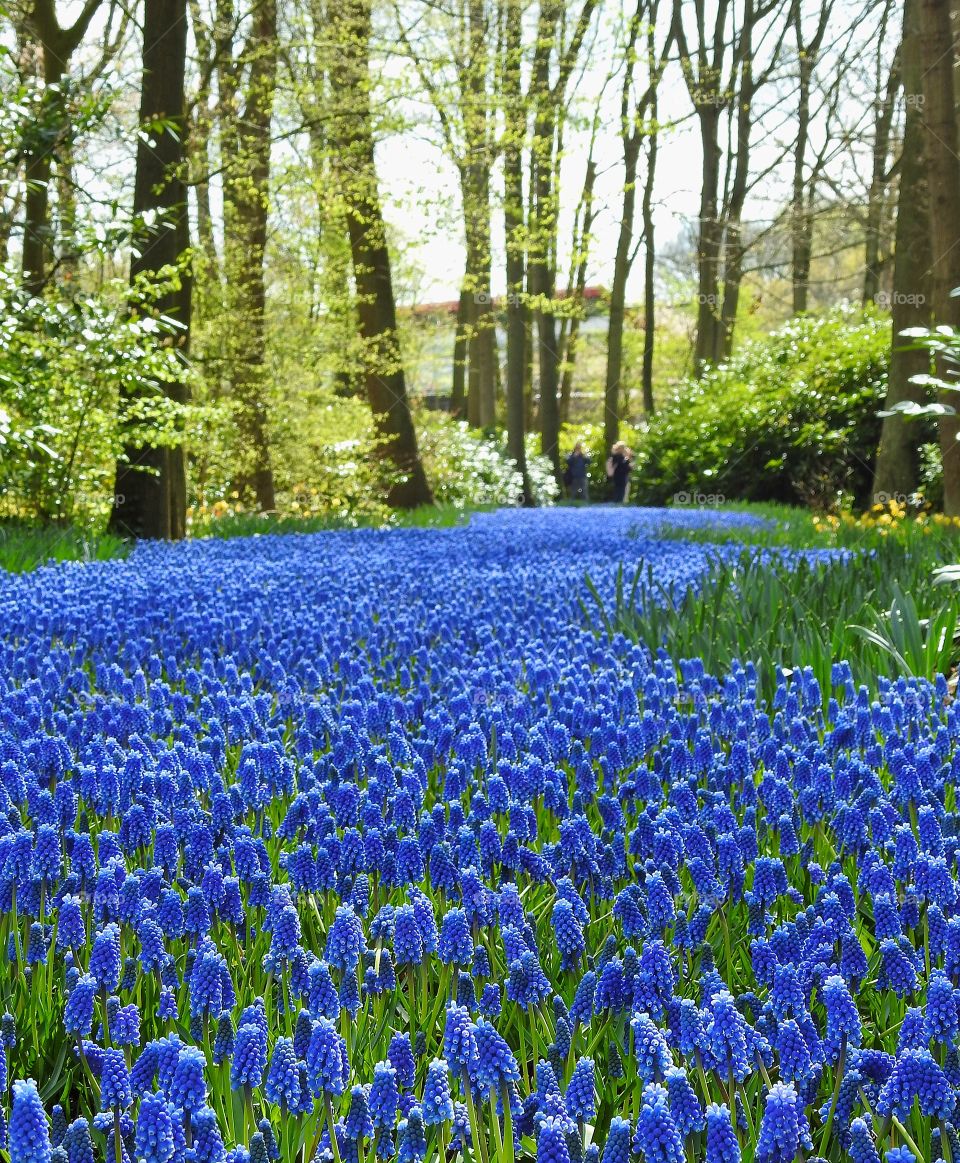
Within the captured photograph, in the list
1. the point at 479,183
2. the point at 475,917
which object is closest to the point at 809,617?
the point at 475,917

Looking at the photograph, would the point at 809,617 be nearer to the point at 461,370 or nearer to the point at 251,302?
the point at 251,302

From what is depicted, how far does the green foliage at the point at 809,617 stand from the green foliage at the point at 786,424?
11.8 meters

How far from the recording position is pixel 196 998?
1.70m

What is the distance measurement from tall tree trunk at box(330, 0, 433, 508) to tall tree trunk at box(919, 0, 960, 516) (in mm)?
7027

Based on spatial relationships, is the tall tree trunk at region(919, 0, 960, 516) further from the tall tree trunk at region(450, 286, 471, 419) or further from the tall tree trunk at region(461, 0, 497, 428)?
the tall tree trunk at region(450, 286, 471, 419)

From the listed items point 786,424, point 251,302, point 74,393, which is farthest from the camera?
point 786,424

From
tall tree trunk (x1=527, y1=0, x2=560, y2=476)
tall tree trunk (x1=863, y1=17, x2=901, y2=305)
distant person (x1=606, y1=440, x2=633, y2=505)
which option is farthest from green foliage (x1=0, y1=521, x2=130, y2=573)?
distant person (x1=606, y1=440, x2=633, y2=505)

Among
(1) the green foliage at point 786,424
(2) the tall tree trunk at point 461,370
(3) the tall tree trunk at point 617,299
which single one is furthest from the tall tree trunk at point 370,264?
(2) the tall tree trunk at point 461,370

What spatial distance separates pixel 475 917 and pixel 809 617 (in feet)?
10.7

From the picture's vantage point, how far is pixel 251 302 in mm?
17000

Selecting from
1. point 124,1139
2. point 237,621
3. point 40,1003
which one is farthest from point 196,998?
point 237,621

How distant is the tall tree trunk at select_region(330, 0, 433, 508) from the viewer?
50.1ft

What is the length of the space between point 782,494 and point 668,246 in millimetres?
24644

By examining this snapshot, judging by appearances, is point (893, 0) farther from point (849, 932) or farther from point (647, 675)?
point (849, 932)
